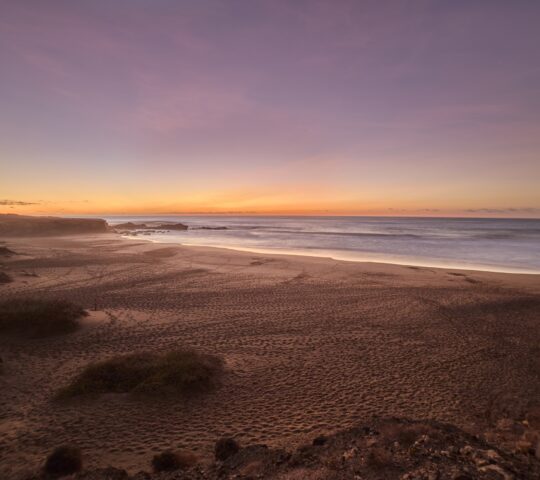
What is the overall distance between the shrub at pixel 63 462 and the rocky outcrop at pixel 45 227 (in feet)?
264

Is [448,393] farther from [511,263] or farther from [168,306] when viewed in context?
[511,263]

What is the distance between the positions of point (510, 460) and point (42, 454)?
899 cm

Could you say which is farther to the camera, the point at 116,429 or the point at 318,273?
the point at 318,273

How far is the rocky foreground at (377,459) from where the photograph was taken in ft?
18.8

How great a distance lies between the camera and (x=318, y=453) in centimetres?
666

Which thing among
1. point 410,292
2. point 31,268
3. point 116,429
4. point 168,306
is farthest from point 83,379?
point 31,268

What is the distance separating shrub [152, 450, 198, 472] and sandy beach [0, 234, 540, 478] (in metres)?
0.35

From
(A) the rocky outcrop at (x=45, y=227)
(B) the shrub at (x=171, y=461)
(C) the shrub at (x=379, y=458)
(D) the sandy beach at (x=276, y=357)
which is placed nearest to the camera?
(C) the shrub at (x=379, y=458)

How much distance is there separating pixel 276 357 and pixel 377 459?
6.00 metres

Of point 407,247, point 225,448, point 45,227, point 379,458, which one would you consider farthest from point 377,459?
point 45,227

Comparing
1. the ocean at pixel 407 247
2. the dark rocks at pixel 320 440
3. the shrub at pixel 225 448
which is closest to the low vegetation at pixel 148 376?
the shrub at pixel 225 448

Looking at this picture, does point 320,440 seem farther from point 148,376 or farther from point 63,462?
point 148,376

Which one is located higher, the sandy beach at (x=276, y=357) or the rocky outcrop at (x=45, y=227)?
the rocky outcrop at (x=45, y=227)

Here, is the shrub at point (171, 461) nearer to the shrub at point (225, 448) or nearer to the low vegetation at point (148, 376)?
the shrub at point (225, 448)
